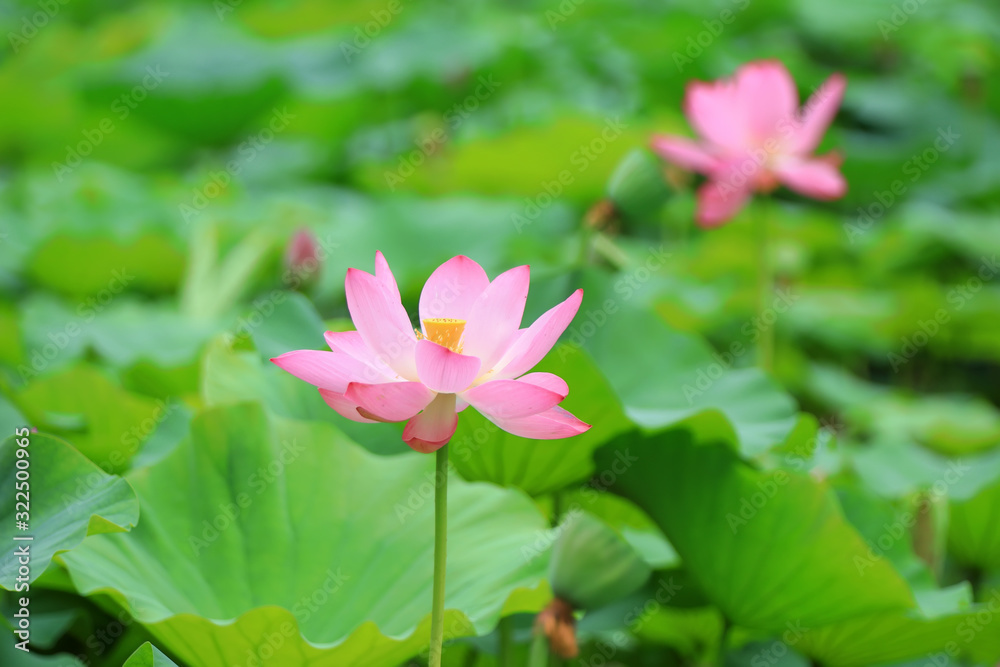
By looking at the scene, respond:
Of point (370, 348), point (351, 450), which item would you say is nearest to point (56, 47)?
point (351, 450)

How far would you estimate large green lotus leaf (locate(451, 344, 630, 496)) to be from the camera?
0.74 meters

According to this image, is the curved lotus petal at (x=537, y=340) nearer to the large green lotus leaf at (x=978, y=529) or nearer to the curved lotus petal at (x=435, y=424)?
the curved lotus petal at (x=435, y=424)

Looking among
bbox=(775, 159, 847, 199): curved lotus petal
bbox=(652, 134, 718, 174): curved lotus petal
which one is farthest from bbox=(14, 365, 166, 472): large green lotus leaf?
bbox=(775, 159, 847, 199): curved lotus petal

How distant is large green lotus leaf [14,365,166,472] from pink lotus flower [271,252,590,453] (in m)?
0.43

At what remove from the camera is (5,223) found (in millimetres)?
1696

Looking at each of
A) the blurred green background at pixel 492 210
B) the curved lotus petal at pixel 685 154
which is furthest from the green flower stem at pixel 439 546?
the curved lotus petal at pixel 685 154

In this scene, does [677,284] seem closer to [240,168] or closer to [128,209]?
[128,209]

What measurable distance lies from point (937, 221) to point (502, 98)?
3.89 feet

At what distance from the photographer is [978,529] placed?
3.40 ft

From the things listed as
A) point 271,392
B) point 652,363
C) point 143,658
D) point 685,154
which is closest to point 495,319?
point 143,658

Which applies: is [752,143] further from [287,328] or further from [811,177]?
[287,328]

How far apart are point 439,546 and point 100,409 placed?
541mm

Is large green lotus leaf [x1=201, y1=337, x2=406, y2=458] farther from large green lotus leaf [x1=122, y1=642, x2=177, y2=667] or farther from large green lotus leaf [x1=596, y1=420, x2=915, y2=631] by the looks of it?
large green lotus leaf [x1=122, y1=642, x2=177, y2=667]

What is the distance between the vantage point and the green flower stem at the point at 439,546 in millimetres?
456
